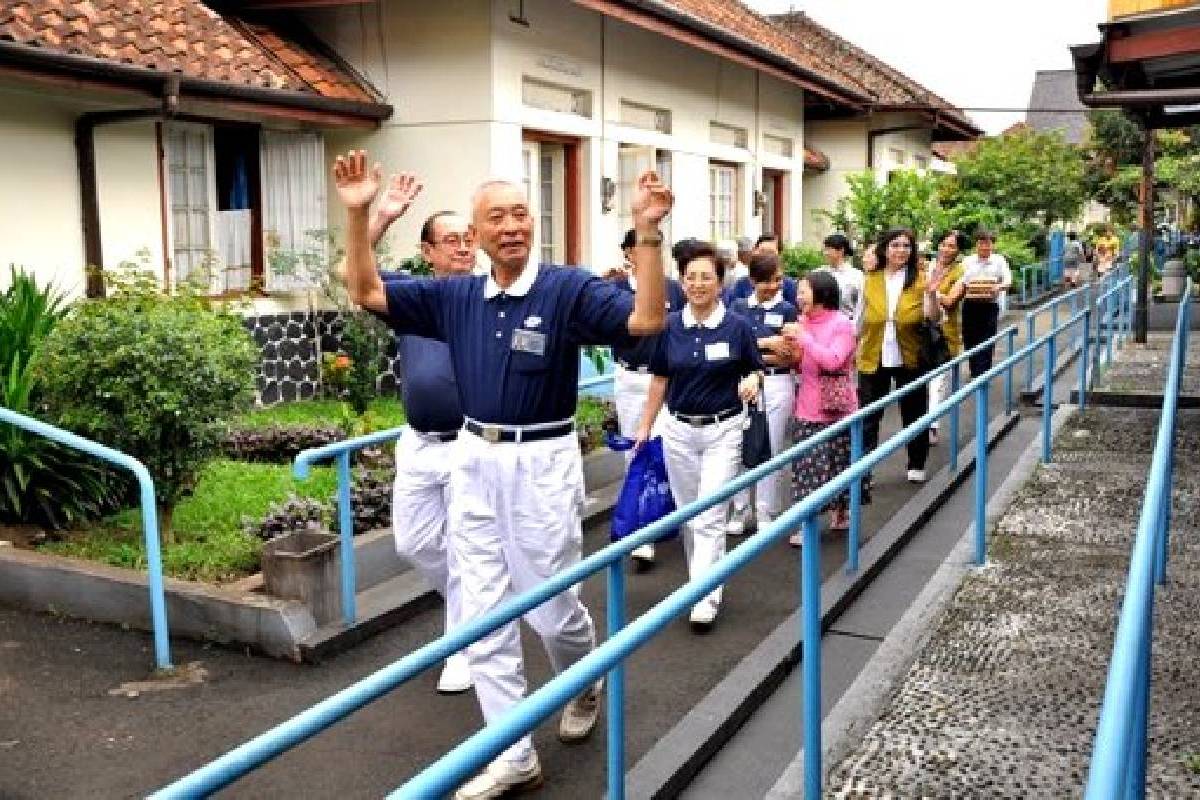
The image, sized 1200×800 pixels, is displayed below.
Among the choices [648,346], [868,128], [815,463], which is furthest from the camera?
[868,128]

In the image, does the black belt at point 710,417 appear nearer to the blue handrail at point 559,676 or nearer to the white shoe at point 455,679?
the blue handrail at point 559,676

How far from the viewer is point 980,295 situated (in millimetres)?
10945

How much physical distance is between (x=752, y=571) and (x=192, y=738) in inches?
127

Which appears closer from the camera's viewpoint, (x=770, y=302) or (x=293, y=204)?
(x=770, y=302)

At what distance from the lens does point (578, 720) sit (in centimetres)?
448

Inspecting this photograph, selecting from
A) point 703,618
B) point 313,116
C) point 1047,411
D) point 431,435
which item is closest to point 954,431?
point 1047,411

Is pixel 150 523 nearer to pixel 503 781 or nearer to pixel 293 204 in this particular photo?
pixel 503 781

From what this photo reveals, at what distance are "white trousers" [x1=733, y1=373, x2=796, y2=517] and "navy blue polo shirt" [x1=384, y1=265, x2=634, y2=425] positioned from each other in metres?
3.24

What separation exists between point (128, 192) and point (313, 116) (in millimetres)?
1766

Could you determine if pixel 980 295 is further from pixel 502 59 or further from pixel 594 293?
pixel 594 293

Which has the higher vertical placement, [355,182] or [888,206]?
[888,206]

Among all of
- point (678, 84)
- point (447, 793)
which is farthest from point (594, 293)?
point (678, 84)

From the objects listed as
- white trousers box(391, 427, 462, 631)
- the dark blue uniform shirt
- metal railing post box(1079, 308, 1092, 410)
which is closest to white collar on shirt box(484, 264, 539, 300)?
the dark blue uniform shirt

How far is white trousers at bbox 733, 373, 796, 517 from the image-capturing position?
278 inches
